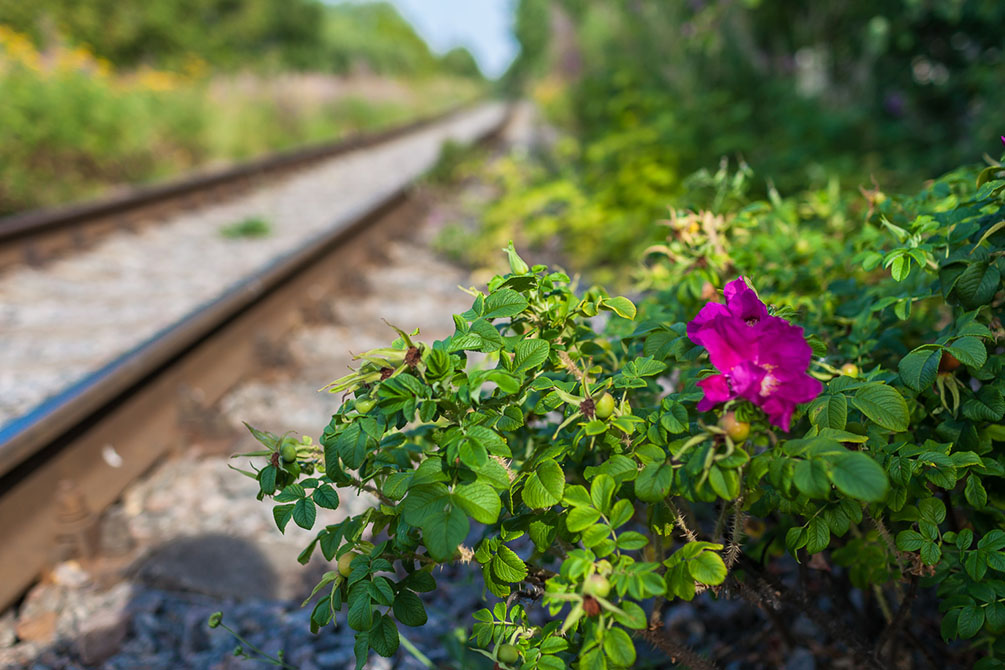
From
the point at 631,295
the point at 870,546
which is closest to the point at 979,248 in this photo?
the point at 870,546

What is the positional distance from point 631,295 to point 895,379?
194 centimetres

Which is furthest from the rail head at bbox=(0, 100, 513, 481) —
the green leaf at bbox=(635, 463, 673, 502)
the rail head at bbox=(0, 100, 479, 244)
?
the rail head at bbox=(0, 100, 479, 244)

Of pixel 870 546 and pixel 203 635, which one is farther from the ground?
pixel 870 546

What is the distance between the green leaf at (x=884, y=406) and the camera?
0.99m

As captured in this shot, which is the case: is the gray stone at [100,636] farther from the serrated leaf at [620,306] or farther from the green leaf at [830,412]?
the green leaf at [830,412]

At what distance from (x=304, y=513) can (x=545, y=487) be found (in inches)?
14.6

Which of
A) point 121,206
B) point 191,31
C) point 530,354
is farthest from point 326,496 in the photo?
point 191,31

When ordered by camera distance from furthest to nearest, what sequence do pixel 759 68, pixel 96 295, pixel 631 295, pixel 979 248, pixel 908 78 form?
pixel 759 68 → pixel 908 78 → pixel 96 295 → pixel 631 295 → pixel 979 248

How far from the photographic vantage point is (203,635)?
1.86 meters

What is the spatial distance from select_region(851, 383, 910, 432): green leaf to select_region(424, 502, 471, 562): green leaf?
600 millimetres

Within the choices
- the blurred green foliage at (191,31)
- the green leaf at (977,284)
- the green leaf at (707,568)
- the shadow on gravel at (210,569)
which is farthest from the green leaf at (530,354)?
the blurred green foliage at (191,31)

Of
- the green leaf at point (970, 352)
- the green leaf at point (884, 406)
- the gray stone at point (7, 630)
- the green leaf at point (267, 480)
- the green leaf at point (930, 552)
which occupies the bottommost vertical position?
the gray stone at point (7, 630)

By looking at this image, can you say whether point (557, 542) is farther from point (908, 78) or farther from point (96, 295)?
point (908, 78)

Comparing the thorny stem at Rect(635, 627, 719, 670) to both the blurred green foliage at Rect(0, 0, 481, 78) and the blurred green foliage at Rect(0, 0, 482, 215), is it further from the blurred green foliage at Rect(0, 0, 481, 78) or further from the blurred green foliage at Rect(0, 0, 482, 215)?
the blurred green foliage at Rect(0, 0, 481, 78)
